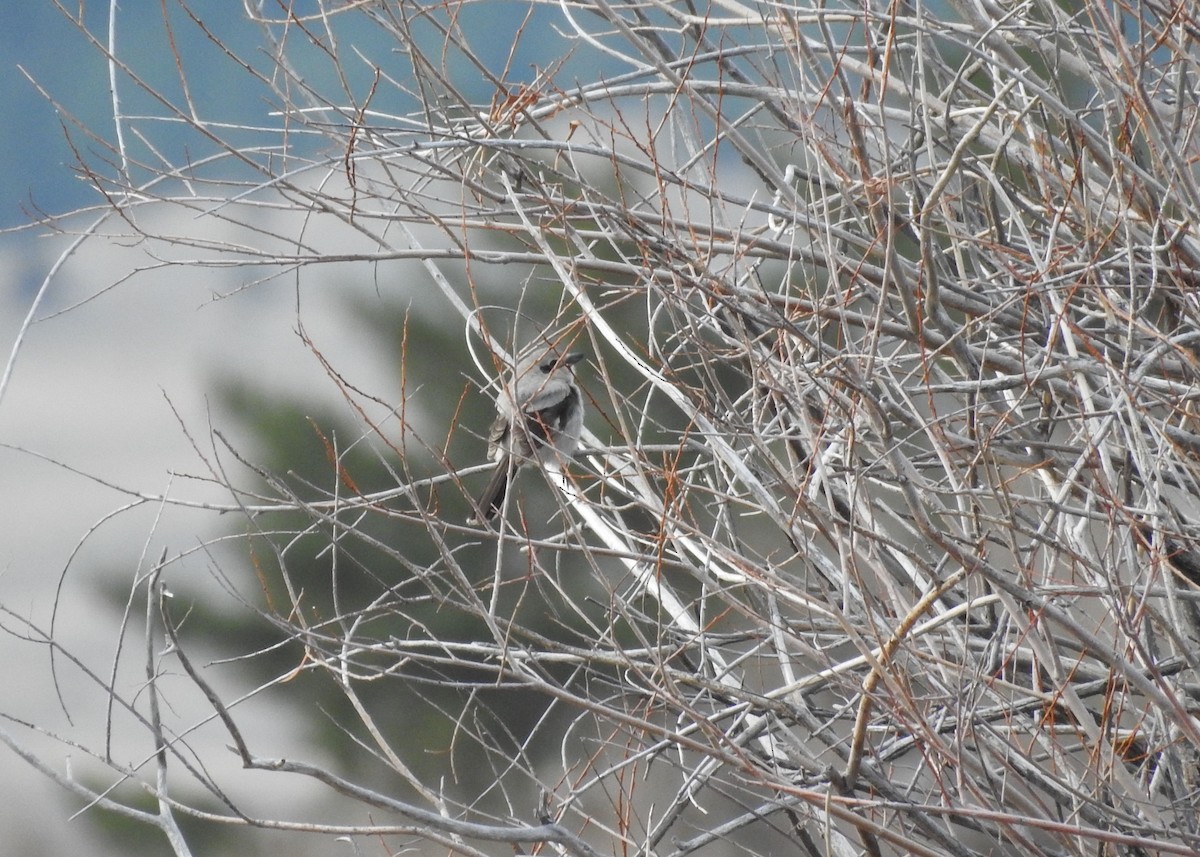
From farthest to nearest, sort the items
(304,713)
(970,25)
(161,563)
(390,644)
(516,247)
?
(304,713) < (516,247) < (970,25) < (390,644) < (161,563)

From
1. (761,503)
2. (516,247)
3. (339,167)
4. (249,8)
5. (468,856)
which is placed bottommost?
(468,856)

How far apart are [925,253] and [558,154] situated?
1.04 meters

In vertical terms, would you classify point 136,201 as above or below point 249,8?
below

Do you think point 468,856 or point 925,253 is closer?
point 468,856

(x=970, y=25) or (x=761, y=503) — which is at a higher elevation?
(x=970, y=25)

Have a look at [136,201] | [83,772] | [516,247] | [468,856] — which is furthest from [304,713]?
[468,856]

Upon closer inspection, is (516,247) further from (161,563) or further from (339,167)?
(161,563)

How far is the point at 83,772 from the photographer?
1143cm

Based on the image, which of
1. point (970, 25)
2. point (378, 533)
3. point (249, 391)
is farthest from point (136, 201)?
point (249, 391)

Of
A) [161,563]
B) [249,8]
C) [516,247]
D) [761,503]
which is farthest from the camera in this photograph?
[516,247]

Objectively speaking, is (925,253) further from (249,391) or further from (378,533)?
(249,391)

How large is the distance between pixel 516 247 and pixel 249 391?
341 cm

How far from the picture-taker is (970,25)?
3.51 m

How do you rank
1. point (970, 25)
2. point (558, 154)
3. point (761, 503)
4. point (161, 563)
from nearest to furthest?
point (161, 563), point (761, 503), point (558, 154), point (970, 25)
